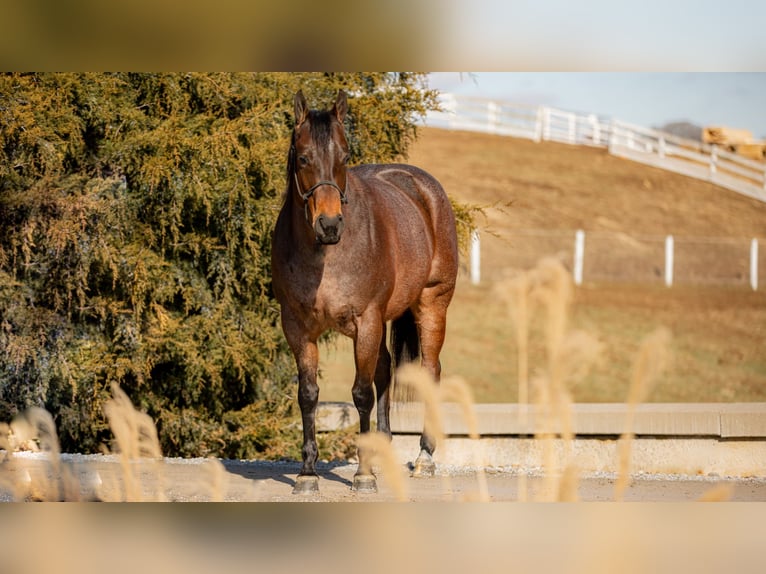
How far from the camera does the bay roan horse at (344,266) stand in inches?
249

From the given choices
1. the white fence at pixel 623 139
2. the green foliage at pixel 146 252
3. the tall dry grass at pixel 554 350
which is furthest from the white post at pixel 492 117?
the tall dry grass at pixel 554 350

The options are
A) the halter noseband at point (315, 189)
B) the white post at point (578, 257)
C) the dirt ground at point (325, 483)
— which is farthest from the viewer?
the white post at point (578, 257)

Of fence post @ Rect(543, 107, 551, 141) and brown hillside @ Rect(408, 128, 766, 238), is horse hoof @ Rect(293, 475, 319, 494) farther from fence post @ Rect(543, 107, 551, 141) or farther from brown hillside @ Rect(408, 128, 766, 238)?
fence post @ Rect(543, 107, 551, 141)

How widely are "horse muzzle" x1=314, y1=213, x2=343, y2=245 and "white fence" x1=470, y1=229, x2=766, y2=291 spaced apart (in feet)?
69.4

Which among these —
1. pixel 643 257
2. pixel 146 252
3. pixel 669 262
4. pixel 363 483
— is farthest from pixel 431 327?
pixel 643 257

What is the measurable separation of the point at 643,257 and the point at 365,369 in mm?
23303

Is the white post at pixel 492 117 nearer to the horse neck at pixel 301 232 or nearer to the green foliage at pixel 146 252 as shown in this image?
the green foliage at pixel 146 252

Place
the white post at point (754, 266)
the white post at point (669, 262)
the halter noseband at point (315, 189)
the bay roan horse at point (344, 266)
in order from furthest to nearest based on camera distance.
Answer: the white post at point (669, 262), the white post at point (754, 266), the bay roan horse at point (344, 266), the halter noseband at point (315, 189)

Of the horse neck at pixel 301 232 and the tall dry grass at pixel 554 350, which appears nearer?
the tall dry grass at pixel 554 350

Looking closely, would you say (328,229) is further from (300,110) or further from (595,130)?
(595,130)

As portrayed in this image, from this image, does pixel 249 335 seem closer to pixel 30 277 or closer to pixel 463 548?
pixel 30 277

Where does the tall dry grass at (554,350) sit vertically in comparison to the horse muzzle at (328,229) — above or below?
below
